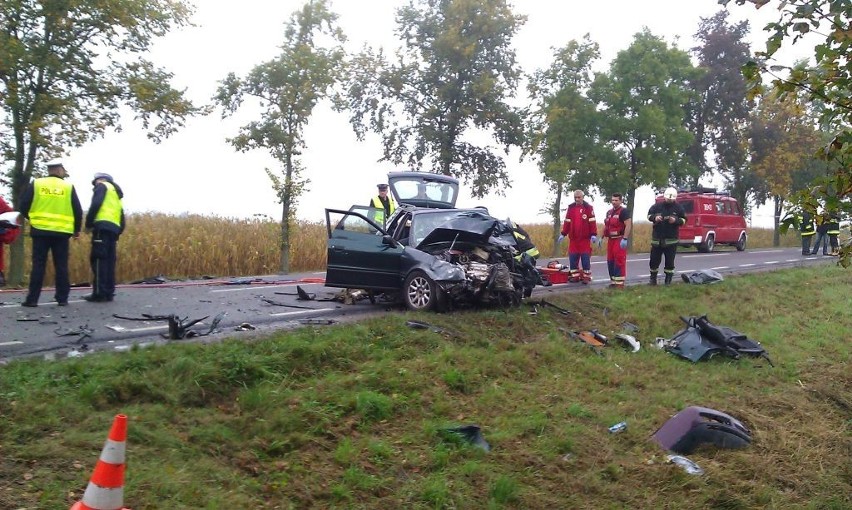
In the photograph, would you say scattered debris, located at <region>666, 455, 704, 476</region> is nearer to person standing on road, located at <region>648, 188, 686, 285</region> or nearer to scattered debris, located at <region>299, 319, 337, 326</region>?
scattered debris, located at <region>299, 319, 337, 326</region>

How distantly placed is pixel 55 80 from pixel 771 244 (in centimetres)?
4018

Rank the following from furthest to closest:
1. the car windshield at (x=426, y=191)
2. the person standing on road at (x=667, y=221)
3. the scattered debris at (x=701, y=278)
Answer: the car windshield at (x=426, y=191), the scattered debris at (x=701, y=278), the person standing on road at (x=667, y=221)

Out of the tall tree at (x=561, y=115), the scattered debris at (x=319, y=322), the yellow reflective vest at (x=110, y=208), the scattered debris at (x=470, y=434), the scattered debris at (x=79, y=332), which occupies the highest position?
the tall tree at (x=561, y=115)

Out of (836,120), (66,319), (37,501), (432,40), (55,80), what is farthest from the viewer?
(432,40)

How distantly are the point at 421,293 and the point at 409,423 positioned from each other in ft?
13.5

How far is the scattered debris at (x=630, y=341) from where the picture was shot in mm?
9867

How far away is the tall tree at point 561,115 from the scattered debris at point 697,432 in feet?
64.8

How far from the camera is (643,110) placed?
29.4 meters

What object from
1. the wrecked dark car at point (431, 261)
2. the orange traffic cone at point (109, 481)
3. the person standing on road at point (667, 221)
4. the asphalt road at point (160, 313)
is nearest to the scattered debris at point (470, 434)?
the asphalt road at point (160, 313)

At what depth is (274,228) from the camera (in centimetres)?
1917

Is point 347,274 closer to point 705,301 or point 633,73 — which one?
point 705,301

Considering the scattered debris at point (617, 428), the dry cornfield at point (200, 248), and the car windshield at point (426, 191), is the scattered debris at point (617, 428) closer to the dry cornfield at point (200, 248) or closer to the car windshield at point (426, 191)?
the car windshield at point (426, 191)

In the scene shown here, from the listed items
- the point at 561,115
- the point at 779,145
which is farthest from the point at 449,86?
the point at 779,145

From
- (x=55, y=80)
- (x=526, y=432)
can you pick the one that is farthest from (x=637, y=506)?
(x=55, y=80)
